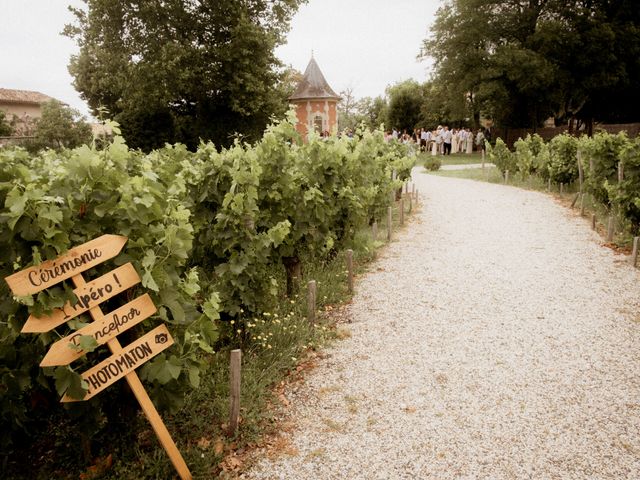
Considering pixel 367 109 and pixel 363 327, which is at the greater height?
pixel 367 109

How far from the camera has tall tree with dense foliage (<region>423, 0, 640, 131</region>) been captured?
92.8 ft

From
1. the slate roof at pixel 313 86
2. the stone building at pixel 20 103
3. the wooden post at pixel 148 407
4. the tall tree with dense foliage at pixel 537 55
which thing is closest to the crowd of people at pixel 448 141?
the tall tree with dense foliage at pixel 537 55

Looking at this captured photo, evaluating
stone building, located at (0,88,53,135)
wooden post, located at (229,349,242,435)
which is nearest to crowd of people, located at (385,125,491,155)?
wooden post, located at (229,349,242,435)

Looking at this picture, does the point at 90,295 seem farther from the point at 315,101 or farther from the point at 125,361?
the point at 315,101

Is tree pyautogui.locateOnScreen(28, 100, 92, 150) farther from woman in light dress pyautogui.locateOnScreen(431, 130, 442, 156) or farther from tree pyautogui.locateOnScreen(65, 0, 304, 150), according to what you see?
woman in light dress pyautogui.locateOnScreen(431, 130, 442, 156)

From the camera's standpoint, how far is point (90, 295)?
2.61 meters

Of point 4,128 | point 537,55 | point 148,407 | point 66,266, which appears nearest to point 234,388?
point 148,407

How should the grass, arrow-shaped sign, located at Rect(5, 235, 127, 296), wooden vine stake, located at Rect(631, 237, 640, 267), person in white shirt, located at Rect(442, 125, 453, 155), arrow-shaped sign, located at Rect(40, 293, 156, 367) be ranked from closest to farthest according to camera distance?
arrow-shaped sign, located at Rect(5, 235, 127, 296)
arrow-shaped sign, located at Rect(40, 293, 156, 367)
the grass
wooden vine stake, located at Rect(631, 237, 640, 267)
person in white shirt, located at Rect(442, 125, 453, 155)

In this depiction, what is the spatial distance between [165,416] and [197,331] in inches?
37.0

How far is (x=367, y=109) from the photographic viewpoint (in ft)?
226

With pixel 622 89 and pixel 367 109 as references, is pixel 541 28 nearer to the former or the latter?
pixel 622 89

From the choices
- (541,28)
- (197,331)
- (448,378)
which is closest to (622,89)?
(541,28)

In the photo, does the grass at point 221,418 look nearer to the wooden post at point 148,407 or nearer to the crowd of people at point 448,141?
the wooden post at point 148,407

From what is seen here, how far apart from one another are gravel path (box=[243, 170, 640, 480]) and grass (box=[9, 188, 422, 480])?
23cm
